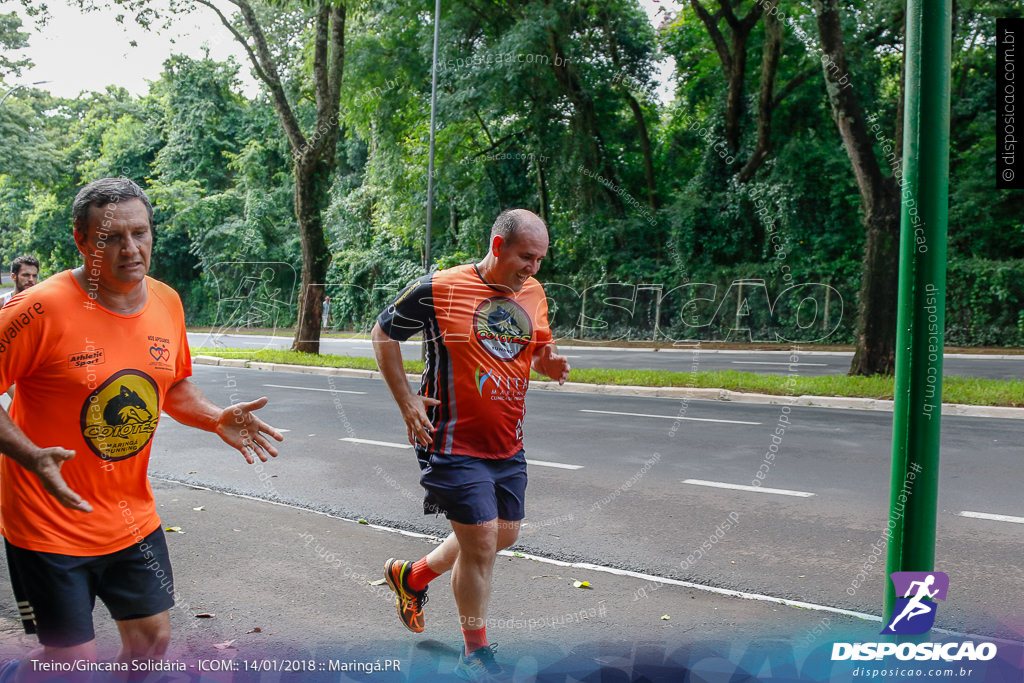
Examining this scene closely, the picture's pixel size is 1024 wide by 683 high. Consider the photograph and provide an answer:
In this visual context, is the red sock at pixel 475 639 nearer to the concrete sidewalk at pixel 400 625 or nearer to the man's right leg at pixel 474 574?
the man's right leg at pixel 474 574

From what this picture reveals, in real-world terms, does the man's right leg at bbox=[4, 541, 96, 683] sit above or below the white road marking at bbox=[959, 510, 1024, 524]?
above

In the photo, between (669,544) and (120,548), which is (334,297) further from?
(120,548)

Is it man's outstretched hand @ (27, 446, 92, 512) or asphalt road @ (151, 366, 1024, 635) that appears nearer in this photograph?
man's outstretched hand @ (27, 446, 92, 512)

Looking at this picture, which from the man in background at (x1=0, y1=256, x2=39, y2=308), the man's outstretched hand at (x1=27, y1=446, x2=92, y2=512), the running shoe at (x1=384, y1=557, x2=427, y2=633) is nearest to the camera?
the man's outstretched hand at (x1=27, y1=446, x2=92, y2=512)

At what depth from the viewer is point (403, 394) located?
3.36m

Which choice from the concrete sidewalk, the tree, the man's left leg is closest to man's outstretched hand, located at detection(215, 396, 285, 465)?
the man's left leg

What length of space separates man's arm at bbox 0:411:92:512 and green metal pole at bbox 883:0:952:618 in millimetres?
2430

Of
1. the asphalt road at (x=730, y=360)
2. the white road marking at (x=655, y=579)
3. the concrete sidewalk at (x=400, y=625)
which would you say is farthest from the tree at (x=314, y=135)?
the concrete sidewalk at (x=400, y=625)

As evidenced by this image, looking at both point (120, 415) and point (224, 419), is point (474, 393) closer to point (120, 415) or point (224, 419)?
point (224, 419)

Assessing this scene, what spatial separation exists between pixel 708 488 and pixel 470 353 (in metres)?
3.96

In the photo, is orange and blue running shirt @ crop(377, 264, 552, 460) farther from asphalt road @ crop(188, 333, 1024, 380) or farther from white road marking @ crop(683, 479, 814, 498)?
asphalt road @ crop(188, 333, 1024, 380)

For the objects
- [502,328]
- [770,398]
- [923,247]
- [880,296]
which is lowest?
[770,398]

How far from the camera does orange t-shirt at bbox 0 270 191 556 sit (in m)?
2.38

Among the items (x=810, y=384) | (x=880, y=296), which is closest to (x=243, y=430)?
(x=810, y=384)
